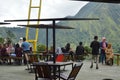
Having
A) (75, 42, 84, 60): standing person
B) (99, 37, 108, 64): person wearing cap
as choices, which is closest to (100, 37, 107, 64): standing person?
(99, 37, 108, 64): person wearing cap

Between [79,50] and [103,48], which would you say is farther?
[79,50]

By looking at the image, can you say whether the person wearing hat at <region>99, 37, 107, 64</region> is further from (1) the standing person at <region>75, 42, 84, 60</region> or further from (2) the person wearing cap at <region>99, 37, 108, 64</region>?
(1) the standing person at <region>75, 42, 84, 60</region>

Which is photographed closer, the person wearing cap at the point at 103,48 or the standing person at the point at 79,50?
the person wearing cap at the point at 103,48

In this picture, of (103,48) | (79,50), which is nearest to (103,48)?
(103,48)

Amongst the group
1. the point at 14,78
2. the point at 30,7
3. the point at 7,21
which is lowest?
the point at 14,78

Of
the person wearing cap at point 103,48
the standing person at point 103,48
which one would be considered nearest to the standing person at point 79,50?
the person wearing cap at point 103,48

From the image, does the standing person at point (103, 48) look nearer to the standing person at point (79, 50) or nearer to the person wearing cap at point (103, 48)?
the person wearing cap at point (103, 48)

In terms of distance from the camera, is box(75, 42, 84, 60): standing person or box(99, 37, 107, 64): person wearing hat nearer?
box(99, 37, 107, 64): person wearing hat

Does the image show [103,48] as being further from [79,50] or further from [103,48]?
[79,50]

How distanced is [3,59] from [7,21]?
11.0 m

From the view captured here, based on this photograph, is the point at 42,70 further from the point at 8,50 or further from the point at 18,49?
the point at 8,50

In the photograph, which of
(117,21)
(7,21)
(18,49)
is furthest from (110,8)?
(7,21)

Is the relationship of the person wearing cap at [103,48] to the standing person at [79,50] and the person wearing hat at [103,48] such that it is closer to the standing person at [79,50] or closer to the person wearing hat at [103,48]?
the person wearing hat at [103,48]

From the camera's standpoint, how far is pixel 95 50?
2027cm
